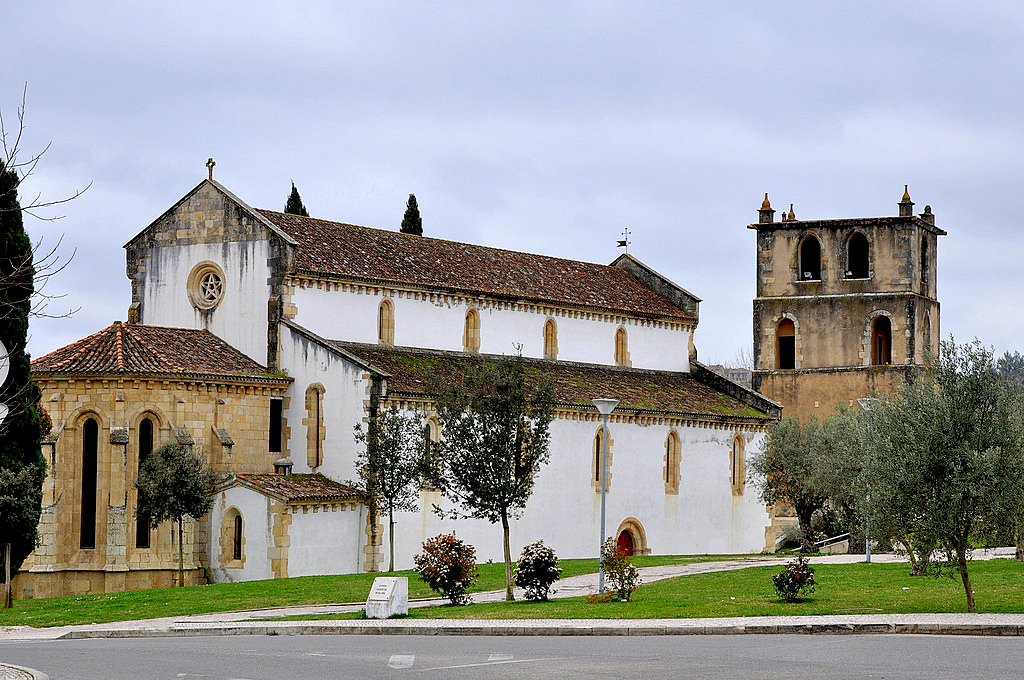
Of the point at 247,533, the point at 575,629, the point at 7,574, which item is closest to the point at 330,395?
the point at 247,533

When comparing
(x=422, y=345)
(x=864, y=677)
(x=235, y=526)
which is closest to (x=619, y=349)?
(x=422, y=345)

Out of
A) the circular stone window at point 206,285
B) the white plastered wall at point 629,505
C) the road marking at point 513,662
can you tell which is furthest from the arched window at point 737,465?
the road marking at point 513,662

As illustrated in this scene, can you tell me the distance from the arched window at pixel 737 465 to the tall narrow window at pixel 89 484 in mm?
27320

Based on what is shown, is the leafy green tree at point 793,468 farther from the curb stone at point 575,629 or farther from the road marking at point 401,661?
the road marking at point 401,661

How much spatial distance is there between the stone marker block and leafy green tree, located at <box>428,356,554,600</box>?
387cm

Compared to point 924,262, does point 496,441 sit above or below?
below

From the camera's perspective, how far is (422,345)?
54469 mm

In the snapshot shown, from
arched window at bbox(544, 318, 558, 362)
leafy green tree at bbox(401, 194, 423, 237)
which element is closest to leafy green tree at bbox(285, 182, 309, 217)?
leafy green tree at bbox(401, 194, 423, 237)

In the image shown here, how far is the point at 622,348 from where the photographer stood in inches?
2491

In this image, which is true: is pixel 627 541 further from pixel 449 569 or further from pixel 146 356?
pixel 449 569

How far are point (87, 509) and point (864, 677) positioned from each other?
3213 centimetres

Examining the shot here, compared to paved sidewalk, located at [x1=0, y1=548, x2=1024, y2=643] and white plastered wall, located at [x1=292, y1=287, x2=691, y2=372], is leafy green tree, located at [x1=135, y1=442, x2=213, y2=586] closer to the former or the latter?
white plastered wall, located at [x1=292, y1=287, x2=691, y2=372]

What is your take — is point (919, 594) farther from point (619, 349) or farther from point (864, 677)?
point (619, 349)

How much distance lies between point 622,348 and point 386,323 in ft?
44.3
